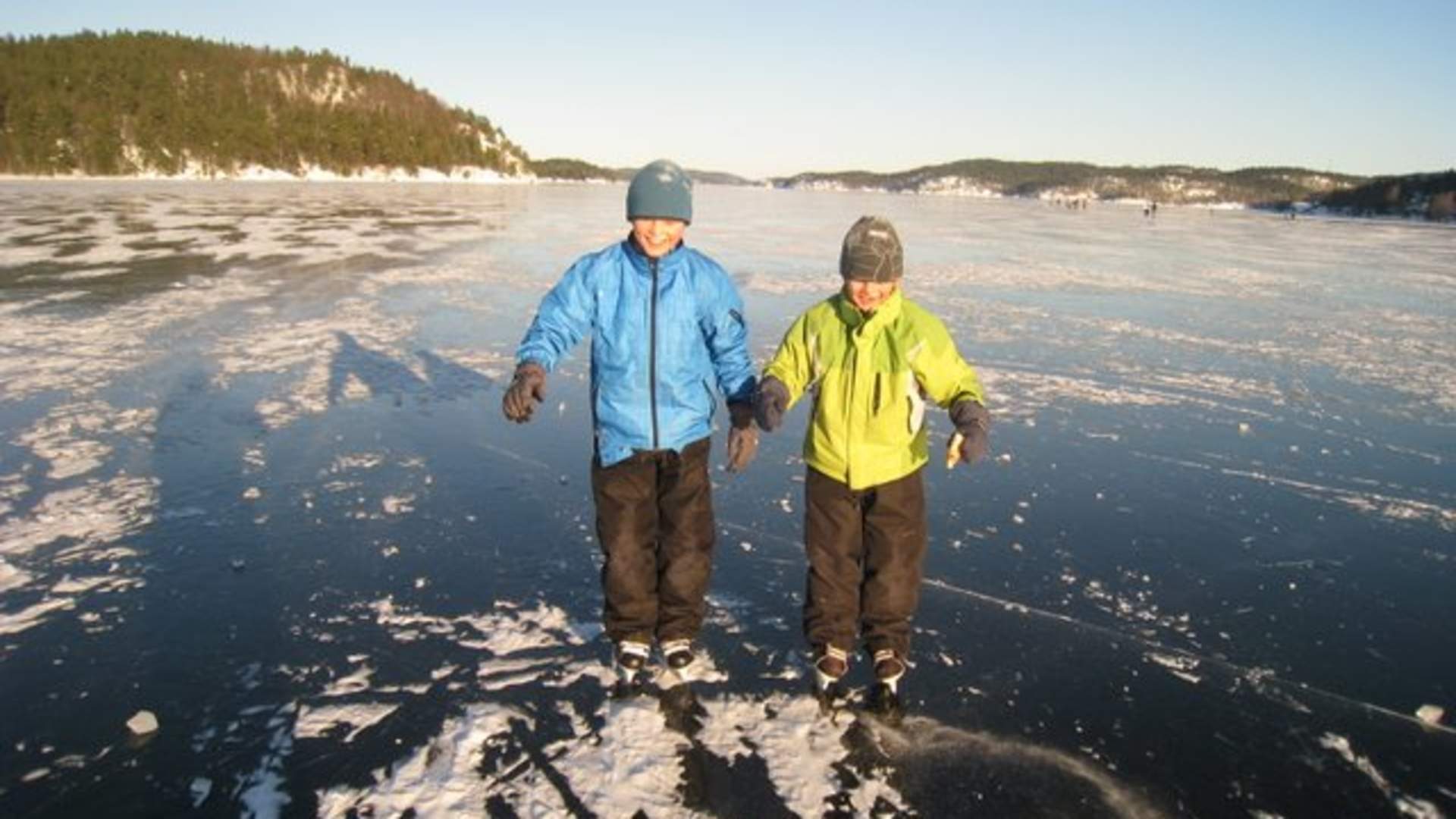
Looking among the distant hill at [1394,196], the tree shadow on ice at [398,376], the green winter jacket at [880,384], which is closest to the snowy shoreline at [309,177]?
the tree shadow on ice at [398,376]

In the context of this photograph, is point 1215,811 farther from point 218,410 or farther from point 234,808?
point 218,410

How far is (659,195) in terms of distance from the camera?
303 centimetres

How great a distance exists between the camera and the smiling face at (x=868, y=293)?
115 inches

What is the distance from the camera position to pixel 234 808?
244 cm

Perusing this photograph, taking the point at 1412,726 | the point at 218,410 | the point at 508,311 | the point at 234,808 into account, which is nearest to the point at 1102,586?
the point at 1412,726

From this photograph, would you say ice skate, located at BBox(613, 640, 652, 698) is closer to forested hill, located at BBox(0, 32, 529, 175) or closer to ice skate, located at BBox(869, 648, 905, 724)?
ice skate, located at BBox(869, 648, 905, 724)

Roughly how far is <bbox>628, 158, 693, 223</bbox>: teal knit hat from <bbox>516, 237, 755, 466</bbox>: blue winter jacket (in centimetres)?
16

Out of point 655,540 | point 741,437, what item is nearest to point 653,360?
point 741,437

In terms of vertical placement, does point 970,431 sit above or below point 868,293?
below

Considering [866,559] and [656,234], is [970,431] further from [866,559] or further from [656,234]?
[656,234]

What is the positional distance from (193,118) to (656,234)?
343ft

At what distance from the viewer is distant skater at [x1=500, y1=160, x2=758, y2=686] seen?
122 inches

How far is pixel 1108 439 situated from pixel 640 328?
14.4 ft

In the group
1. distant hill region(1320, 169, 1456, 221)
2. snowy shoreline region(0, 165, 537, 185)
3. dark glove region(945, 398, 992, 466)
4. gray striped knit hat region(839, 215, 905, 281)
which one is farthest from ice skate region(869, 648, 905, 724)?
distant hill region(1320, 169, 1456, 221)
